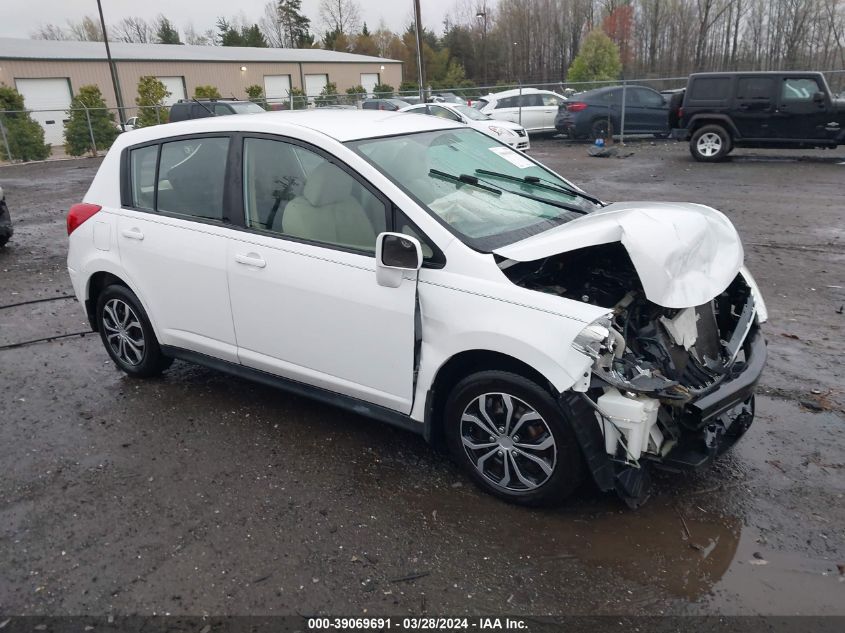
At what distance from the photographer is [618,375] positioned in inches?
116

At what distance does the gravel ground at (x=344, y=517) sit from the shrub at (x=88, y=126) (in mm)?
23824

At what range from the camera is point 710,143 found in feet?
52.1

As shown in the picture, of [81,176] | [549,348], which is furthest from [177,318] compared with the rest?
[81,176]

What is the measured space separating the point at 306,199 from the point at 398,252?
0.88 m

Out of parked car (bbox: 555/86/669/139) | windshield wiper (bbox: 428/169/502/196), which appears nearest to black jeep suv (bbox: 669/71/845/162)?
parked car (bbox: 555/86/669/139)

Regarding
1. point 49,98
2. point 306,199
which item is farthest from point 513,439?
point 49,98

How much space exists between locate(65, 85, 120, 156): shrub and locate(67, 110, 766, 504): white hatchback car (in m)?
24.6

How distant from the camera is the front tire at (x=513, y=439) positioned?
10.1 ft

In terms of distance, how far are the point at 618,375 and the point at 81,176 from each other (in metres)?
20.2

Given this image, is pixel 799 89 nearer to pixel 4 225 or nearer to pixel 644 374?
pixel 644 374

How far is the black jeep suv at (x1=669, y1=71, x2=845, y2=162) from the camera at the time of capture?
14422mm

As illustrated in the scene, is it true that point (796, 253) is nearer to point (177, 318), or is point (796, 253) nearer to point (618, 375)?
point (618, 375)

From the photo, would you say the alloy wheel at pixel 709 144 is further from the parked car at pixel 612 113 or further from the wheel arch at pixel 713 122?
the parked car at pixel 612 113

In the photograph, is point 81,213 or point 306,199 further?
point 81,213
